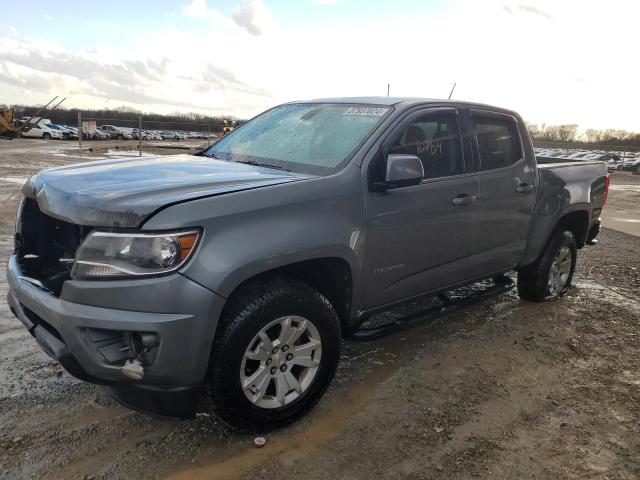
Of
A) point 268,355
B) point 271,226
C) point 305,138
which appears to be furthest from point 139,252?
point 305,138

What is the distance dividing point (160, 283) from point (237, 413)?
0.83 m

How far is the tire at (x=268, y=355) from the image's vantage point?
2588mm

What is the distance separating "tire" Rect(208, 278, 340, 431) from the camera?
2.59 meters

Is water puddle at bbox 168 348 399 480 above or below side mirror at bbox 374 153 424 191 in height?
below

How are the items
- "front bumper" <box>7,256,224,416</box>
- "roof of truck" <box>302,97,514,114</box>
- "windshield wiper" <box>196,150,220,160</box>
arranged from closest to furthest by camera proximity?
"front bumper" <box>7,256,224,416</box> → "roof of truck" <box>302,97,514,114</box> → "windshield wiper" <box>196,150,220,160</box>

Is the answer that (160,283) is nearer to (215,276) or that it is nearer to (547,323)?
(215,276)

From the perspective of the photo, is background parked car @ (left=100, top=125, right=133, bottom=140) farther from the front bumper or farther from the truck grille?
the front bumper

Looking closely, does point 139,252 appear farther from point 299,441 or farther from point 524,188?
A: point 524,188

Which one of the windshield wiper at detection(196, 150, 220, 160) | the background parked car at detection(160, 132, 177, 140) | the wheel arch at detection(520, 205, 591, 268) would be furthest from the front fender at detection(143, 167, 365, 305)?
the background parked car at detection(160, 132, 177, 140)

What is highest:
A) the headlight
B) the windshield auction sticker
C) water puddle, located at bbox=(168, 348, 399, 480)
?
the windshield auction sticker

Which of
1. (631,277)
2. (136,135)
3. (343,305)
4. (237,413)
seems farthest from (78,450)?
(136,135)

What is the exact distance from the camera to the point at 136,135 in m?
56.9

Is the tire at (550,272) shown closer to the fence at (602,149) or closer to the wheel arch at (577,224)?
the wheel arch at (577,224)

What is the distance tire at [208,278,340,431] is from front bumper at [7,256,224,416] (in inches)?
4.8
